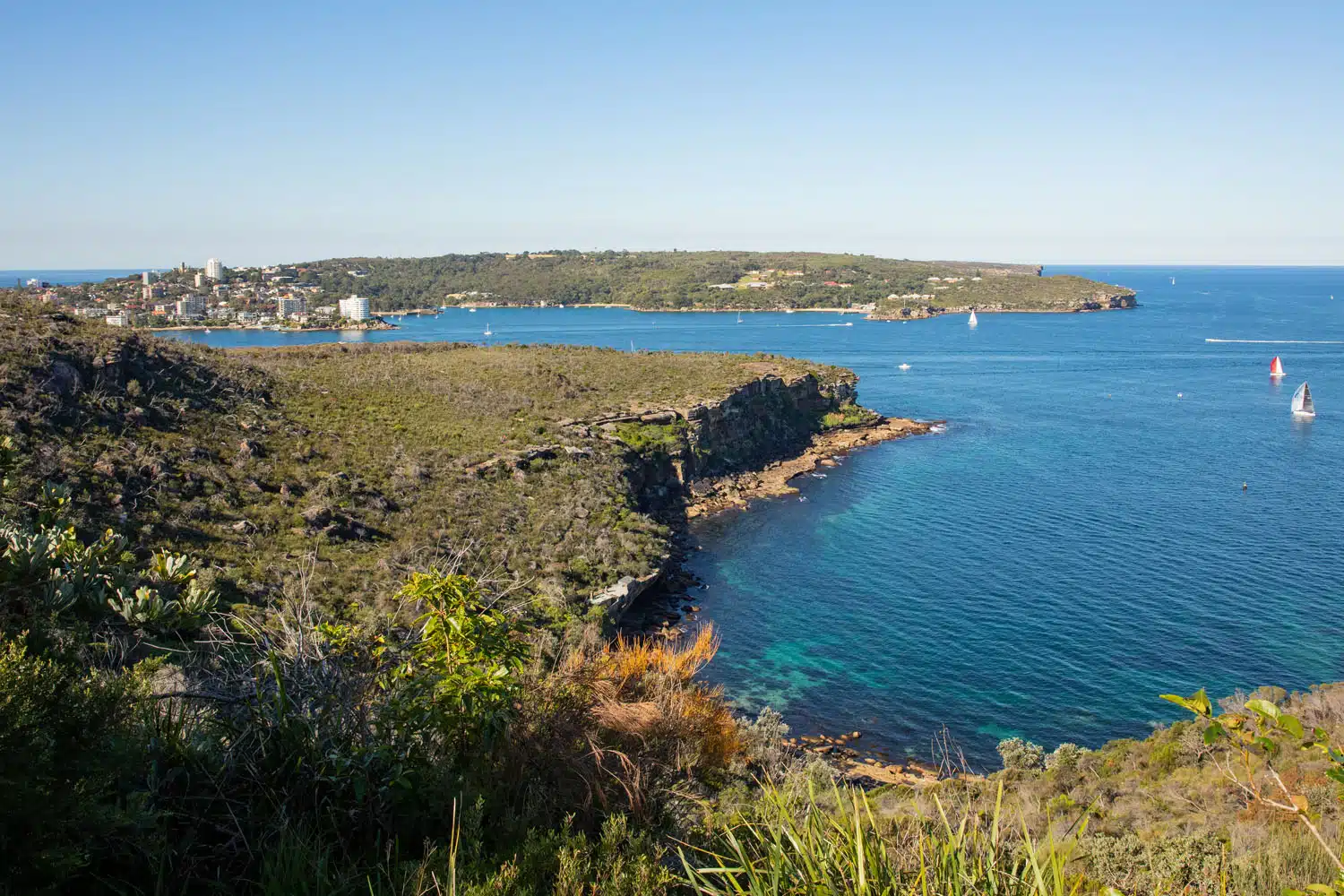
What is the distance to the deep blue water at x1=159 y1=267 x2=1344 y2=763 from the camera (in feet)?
84.4

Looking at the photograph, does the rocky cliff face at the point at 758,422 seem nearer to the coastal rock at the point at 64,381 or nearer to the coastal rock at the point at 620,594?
the coastal rock at the point at 620,594

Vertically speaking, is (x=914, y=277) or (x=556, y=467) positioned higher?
(x=914, y=277)

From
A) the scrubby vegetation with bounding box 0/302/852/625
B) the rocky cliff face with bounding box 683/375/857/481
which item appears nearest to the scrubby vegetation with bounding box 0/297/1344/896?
the scrubby vegetation with bounding box 0/302/852/625

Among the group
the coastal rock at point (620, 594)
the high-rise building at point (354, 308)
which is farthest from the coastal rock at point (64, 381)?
the high-rise building at point (354, 308)

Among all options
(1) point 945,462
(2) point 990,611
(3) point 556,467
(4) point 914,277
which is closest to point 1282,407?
(1) point 945,462

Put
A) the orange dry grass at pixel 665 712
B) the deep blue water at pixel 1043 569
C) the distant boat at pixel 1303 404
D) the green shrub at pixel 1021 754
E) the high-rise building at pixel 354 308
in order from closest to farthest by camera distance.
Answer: the orange dry grass at pixel 665 712 < the green shrub at pixel 1021 754 < the deep blue water at pixel 1043 569 < the distant boat at pixel 1303 404 < the high-rise building at pixel 354 308

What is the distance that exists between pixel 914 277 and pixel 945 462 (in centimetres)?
15537

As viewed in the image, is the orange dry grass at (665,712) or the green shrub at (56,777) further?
the orange dry grass at (665,712)

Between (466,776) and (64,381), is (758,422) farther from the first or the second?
(466,776)

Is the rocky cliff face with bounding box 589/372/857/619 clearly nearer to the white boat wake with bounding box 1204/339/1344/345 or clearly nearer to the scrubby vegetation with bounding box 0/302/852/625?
the scrubby vegetation with bounding box 0/302/852/625

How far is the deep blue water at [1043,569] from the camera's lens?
84.4ft

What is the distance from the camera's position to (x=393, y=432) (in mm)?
37781

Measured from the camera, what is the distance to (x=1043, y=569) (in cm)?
3512

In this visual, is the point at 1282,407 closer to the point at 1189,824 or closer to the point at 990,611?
the point at 990,611
